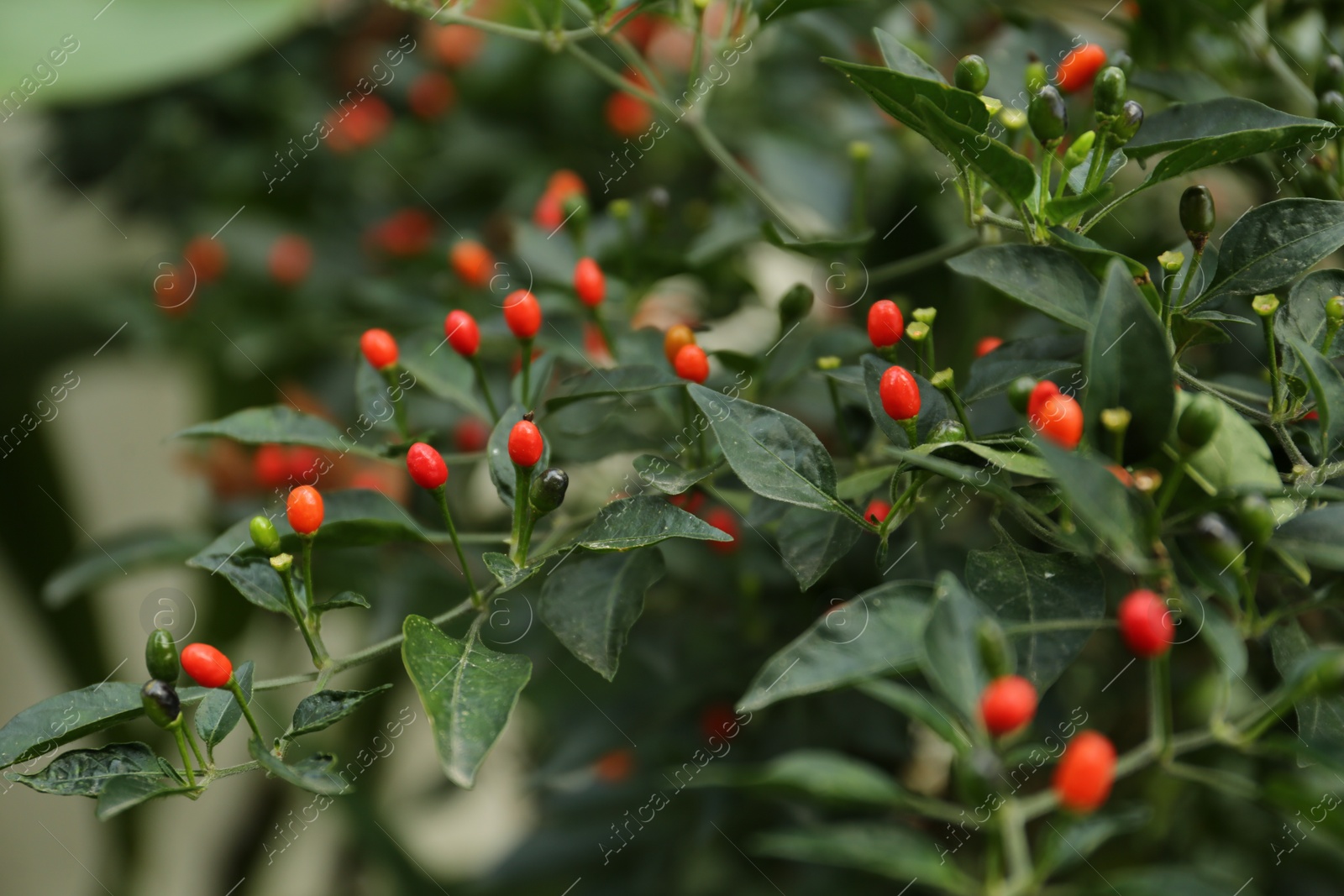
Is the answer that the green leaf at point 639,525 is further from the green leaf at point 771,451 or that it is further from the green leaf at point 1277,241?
the green leaf at point 1277,241

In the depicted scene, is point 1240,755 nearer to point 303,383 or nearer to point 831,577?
point 831,577

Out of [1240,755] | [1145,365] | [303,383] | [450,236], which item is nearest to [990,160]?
[1145,365]

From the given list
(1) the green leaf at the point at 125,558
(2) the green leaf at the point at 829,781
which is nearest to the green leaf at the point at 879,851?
(2) the green leaf at the point at 829,781

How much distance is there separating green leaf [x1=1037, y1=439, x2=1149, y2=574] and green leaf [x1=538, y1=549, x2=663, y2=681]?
213mm

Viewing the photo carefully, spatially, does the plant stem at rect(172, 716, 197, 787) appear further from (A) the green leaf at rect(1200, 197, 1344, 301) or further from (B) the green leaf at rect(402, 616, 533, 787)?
(A) the green leaf at rect(1200, 197, 1344, 301)

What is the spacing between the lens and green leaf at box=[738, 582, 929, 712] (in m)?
0.35

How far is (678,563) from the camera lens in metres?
0.75

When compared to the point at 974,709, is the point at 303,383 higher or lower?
lower

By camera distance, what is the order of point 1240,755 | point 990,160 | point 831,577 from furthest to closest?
point 1240,755 → point 831,577 → point 990,160

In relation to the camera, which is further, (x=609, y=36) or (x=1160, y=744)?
(x=609, y=36)

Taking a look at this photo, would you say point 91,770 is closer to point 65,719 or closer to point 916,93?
point 65,719

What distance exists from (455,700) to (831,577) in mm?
330

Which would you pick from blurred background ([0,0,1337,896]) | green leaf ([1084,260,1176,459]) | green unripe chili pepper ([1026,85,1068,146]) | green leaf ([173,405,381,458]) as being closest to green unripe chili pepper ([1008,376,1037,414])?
green leaf ([1084,260,1176,459])

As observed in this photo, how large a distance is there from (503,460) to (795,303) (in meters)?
0.20
